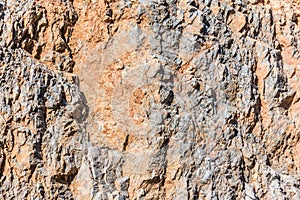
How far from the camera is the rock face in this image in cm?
253

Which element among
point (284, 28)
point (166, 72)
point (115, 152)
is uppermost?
point (284, 28)

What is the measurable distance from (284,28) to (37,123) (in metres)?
1.53

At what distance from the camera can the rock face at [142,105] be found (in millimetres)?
2529

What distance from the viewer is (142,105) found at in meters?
2.68

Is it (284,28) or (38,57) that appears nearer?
(38,57)

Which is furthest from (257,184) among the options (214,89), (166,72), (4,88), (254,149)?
(4,88)

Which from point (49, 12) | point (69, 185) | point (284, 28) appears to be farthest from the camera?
point (284, 28)

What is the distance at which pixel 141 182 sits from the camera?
2590 mm

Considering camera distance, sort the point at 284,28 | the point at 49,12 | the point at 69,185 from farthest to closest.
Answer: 1. the point at 284,28
2. the point at 49,12
3. the point at 69,185

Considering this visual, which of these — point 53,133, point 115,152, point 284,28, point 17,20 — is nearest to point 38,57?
point 17,20

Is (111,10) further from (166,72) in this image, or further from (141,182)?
(141,182)

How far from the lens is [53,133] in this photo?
8.36 feet

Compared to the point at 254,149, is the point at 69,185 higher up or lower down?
lower down

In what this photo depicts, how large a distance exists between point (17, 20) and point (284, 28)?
151cm
